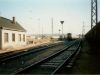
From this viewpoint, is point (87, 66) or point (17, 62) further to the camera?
point (17, 62)

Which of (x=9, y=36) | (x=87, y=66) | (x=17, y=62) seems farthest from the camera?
(x=9, y=36)

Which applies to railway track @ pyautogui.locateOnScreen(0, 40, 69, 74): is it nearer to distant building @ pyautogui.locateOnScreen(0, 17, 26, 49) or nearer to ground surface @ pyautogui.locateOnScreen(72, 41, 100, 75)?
ground surface @ pyautogui.locateOnScreen(72, 41, 100, 75)

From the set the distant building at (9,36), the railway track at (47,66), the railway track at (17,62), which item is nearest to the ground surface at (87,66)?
the railway track at (47,66)

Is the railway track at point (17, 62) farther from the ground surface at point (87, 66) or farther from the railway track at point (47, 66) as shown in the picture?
the ground surface at point (87, 66)

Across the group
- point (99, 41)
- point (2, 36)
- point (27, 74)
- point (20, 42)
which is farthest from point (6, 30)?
point (27, 74)

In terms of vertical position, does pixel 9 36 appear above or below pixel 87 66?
above

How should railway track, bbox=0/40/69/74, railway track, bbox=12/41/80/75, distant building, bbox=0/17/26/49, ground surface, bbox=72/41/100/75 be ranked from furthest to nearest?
distant building, bbox=0/17/26/49 < railway track, bbox=0/40/69/74 < ground surface, bbox=72/41/100/75 < railway track, bbox=12/41/80/75

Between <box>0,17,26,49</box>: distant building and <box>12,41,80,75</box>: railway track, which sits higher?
<box>0,17,26,49</box>: distant building

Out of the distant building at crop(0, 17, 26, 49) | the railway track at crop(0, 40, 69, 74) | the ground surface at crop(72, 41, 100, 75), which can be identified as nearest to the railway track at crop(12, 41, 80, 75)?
the railway track at crop(0, 40, 69, 74)

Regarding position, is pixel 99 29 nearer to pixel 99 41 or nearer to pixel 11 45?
pixel 99 41

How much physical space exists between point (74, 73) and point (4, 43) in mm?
24332

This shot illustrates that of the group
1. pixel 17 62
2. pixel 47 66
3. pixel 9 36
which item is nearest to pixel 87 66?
pixel 47 66

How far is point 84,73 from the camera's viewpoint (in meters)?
10.6

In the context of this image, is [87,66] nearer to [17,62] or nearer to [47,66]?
[47,66]
